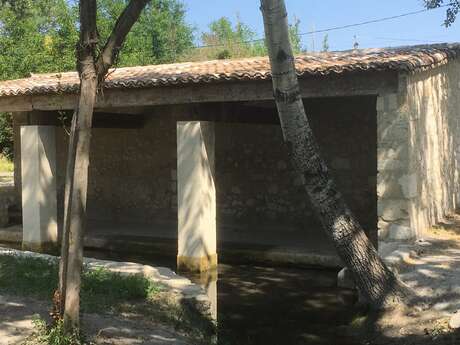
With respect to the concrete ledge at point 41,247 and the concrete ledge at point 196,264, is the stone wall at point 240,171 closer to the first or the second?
the concrete ledge at point 41,247

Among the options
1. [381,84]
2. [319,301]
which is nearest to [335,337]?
[319,301]

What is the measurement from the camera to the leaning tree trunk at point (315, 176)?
213 inches

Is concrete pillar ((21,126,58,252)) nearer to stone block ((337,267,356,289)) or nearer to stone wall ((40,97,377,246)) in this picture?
stone wall ((40,97,377,246))

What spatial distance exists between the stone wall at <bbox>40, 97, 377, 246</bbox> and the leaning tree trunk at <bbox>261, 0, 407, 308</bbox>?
4318 mm

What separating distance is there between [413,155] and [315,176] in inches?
120

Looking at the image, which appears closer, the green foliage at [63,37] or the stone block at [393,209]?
the stone block at [393,209]

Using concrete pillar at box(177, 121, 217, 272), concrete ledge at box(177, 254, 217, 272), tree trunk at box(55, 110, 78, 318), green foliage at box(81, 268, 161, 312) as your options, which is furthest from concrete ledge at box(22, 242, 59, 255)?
tree trunk at box(55, 110, 78, 318)

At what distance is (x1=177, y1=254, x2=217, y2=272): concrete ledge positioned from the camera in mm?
9531

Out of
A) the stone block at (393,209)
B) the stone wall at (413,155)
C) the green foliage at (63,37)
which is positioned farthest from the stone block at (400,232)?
the green foliage at (63,37)

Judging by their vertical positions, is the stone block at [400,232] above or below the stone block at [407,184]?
below

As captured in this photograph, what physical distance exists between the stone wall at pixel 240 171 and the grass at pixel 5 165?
636 inches

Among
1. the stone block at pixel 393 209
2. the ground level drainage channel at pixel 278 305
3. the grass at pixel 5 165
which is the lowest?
the ground level drainage channel at pixel 278 305

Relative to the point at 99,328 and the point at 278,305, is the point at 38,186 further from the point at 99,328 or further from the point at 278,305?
the point at 99,328

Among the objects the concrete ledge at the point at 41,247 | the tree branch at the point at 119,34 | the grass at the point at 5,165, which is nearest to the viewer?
the tree branch at the point at 119,34
